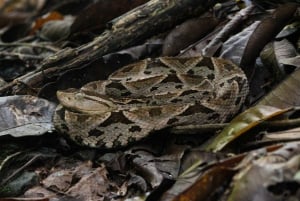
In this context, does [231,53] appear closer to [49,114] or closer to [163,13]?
[163,13]

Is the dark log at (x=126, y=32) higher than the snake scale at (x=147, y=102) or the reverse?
higher

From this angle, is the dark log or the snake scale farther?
the dark log

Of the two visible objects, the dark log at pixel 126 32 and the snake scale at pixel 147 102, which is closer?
the snake scale at pixel 147 102

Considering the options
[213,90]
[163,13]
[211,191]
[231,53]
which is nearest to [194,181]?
[211,191]

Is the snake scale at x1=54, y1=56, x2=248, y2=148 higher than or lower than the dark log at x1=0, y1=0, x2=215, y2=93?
lower
